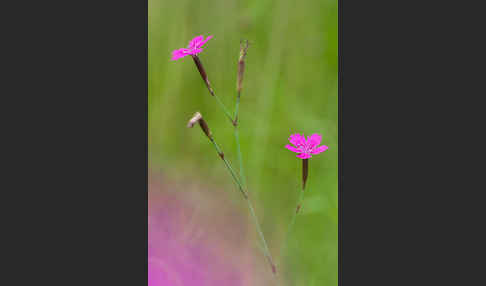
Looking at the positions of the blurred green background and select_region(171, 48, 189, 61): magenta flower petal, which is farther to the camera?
the blurred green background

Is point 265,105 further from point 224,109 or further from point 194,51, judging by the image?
point 194,51

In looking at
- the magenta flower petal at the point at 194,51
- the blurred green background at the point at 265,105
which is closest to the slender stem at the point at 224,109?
the blurred green background at the point at 265,105

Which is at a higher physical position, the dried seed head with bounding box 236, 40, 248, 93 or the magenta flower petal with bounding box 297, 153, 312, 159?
the dried seed head with bounding box 236, 40, 248, 93

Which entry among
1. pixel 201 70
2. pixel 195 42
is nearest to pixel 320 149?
pixel 201 70

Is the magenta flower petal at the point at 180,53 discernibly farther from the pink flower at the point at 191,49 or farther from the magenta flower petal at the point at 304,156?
the magenta flower petal at the point at 304,156

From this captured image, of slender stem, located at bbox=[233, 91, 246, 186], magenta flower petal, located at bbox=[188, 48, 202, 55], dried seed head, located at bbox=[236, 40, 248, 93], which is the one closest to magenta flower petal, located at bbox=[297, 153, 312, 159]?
slender stem, located at bbox=[233, 91, 246, 186]

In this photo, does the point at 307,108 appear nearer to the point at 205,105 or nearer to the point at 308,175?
the point at 308,175

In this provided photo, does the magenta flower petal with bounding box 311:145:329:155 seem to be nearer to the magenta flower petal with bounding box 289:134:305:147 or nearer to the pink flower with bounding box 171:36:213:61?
the magenta flower petal with bounding box 289:134:305:147
